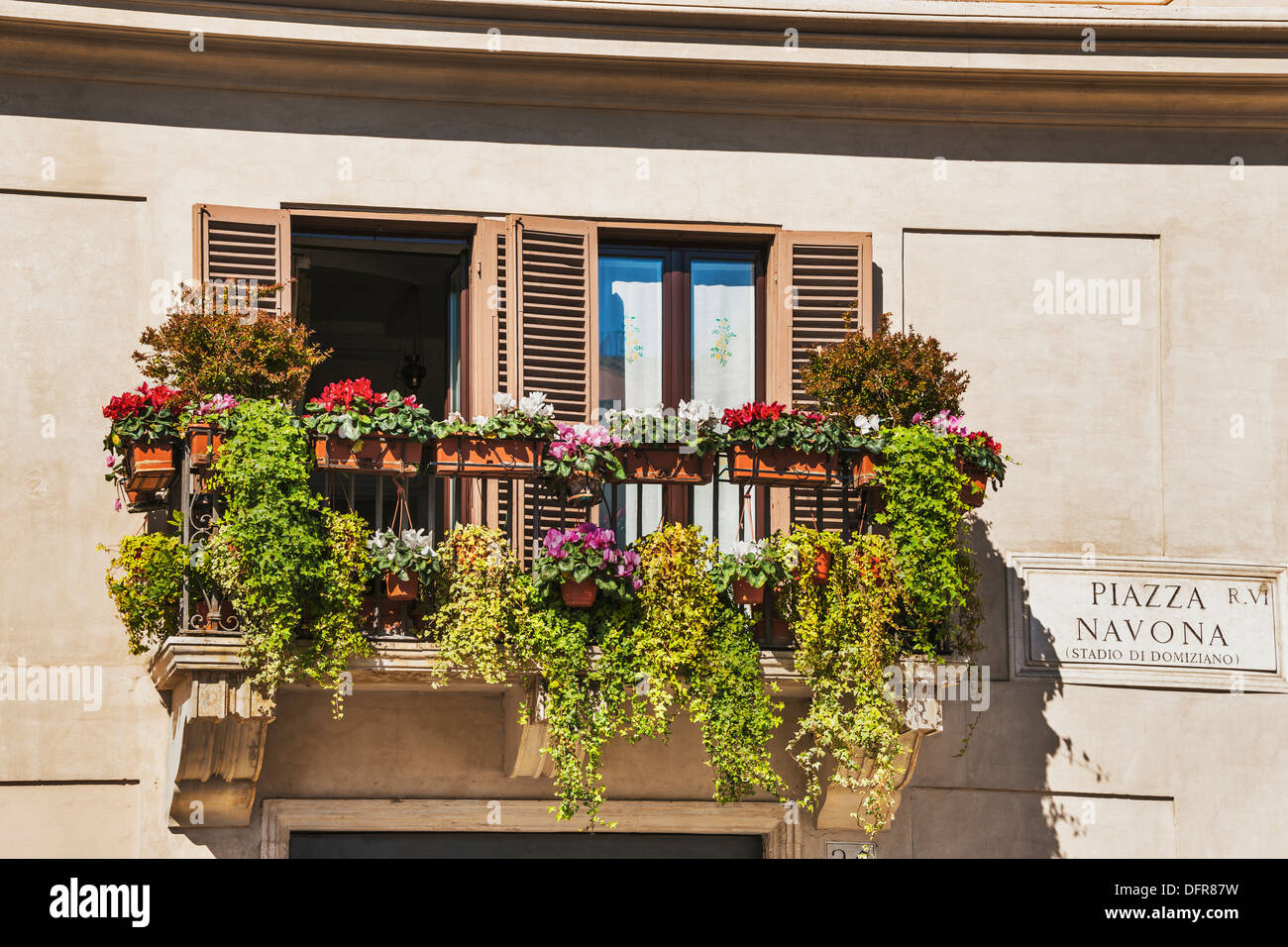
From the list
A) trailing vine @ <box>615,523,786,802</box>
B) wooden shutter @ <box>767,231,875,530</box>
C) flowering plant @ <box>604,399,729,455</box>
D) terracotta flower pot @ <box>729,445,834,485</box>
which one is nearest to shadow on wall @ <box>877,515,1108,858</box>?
trailing vine @ <box>615,523,786,802</box>

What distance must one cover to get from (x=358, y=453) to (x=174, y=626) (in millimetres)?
1149

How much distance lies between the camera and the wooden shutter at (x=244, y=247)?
10.9 m

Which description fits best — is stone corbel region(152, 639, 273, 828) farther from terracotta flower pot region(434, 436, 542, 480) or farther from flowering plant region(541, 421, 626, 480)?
flowering plant region(541, 421, 626, 480)

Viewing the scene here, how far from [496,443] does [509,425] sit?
107 millimetres

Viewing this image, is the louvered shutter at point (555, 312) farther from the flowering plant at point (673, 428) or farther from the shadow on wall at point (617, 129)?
the flowering plant at point (673, 428)

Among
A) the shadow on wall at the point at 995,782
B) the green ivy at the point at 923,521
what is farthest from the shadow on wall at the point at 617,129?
the shadow on wall at the point at 995,782

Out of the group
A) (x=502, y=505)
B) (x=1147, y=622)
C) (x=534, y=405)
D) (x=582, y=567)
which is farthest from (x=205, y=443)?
(x=1147, y=622)

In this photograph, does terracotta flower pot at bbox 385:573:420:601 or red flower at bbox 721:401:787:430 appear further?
red flower at bbox 721:401:787:430

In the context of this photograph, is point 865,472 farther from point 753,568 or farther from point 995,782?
point 995,782

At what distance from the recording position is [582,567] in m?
9.80

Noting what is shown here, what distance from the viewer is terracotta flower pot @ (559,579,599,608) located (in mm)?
9836

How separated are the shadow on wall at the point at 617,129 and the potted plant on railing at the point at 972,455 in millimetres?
1913

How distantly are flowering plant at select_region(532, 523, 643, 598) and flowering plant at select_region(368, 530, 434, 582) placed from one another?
51cm

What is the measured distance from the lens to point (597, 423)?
1117 cm
